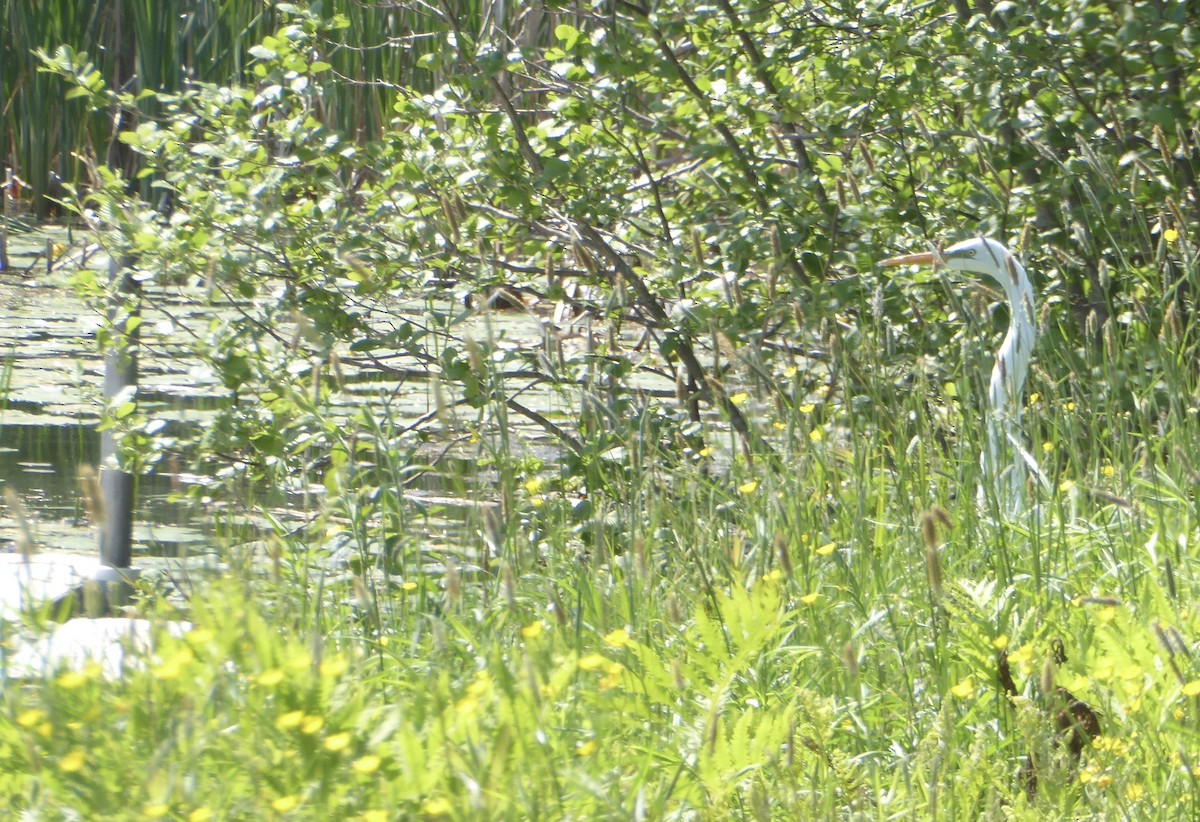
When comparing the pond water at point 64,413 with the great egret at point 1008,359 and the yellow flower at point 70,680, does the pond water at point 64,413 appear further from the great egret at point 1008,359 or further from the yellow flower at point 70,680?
the great egret at point 1008,359

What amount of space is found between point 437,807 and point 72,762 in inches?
12.4

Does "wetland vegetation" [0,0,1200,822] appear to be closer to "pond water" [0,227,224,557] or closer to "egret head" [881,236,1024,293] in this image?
"pond water" [0,227,224,557]

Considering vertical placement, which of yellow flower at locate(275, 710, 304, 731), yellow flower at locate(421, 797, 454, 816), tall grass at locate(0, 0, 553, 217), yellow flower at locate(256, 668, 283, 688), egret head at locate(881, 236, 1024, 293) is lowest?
yellow flower at locate(421, 797, 454, 816)

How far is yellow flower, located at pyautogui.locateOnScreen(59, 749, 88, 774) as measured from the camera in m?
1.29

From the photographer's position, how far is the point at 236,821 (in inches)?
55.2

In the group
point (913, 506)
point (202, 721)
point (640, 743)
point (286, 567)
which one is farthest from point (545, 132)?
point (202, 721)

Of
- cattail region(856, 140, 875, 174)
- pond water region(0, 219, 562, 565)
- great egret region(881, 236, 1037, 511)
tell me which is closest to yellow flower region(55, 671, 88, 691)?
pond water region(0, 219, 562, 565)

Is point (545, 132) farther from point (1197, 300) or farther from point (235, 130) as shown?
point (1197, 300)

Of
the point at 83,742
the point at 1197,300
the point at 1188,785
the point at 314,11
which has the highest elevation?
the point at 314,11

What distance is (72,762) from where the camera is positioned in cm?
129

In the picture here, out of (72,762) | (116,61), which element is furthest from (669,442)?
(116,61)

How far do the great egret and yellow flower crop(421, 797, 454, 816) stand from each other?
1152 millimetres

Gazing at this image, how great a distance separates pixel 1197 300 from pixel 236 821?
2.18 m

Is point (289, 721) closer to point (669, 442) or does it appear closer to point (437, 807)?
point (437, 807)
